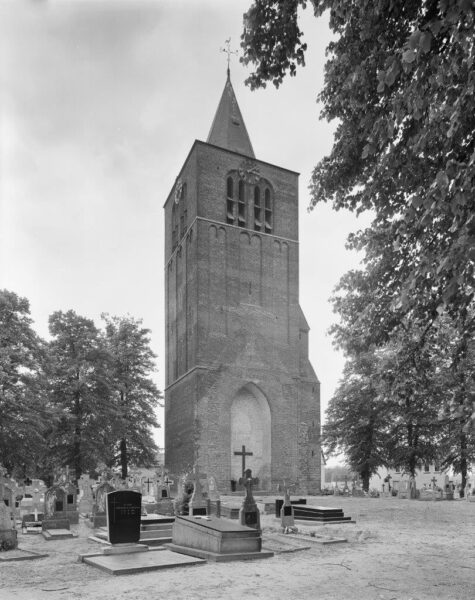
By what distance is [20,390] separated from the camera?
1009 inches

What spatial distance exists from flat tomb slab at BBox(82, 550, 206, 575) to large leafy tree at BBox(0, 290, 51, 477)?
1578cm

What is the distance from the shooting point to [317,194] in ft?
32.6

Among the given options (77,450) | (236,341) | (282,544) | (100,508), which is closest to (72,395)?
(77,450)

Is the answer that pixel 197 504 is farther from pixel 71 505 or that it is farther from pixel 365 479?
pixel 365 479

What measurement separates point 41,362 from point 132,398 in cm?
980

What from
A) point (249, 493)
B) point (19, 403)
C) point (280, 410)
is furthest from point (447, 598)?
point (280, 410)

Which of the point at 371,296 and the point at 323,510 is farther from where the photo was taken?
the point at 323,510

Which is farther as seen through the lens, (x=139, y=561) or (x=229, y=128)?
(x=229, y=128)

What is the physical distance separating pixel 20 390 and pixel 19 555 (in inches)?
625

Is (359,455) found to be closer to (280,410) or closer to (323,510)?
(280,410)

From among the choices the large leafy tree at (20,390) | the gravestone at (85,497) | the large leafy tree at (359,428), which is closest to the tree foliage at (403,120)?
the gravestone at (85,497)

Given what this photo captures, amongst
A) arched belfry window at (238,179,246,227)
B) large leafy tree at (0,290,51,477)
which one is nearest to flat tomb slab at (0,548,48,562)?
large leafy tree at (0,290,51,477)

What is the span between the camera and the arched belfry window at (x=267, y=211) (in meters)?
38.5

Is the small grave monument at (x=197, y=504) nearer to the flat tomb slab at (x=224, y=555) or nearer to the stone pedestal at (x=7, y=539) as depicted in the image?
A: the flat tomb slab at (x=224, y=555)
